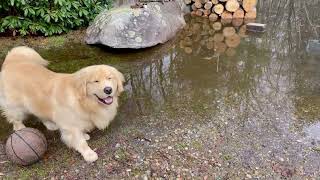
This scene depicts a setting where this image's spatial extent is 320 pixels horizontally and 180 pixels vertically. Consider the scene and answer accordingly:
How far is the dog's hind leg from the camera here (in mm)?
4199

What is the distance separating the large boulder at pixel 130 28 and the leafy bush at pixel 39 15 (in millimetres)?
497

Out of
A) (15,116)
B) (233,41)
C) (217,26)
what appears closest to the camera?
(15,116)

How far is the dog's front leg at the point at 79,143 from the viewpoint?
3.95 metres

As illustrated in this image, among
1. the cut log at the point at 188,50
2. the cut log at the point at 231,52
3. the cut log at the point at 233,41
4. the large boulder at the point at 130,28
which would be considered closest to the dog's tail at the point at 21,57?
the large boulder at the point at 130,28

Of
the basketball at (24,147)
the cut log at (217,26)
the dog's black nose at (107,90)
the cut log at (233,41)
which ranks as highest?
the cut log at (217,26)

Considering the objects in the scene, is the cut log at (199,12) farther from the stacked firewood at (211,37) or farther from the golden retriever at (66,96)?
the golden retriever at (66,96)

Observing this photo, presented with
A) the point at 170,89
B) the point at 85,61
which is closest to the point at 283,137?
the point at 170,89

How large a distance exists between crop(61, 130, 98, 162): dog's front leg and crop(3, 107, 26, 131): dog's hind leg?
64 cm

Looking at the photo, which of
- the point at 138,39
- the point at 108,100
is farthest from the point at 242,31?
the point at 108,100

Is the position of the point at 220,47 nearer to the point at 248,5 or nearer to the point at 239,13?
the point at 239,13

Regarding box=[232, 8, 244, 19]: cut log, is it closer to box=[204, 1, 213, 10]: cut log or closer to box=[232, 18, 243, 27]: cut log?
box=[232, 18, 243, 27]: cut log

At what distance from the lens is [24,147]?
3.76 meters

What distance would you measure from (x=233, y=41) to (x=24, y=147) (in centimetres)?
506

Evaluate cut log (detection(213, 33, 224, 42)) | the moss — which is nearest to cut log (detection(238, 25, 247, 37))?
cut log (detection(213, 33, 224, 42))
